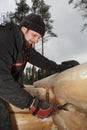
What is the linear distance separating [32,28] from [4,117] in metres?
0.91

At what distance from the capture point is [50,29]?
70.8 feet

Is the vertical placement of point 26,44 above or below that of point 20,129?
above

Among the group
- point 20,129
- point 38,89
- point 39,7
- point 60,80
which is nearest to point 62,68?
point 38,89

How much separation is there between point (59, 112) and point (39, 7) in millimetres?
18794

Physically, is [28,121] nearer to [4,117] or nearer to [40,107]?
[4,117]

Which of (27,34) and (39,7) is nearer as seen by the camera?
(27,34)


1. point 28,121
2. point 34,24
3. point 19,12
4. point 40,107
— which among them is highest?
point 34,24

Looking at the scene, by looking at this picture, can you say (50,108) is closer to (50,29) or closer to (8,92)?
(8,92)

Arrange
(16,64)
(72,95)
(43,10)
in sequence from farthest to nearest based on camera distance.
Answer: (43,10), (16,64), (72,95)

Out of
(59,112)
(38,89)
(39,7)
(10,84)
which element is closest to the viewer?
(10,84)

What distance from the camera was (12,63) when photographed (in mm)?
2900

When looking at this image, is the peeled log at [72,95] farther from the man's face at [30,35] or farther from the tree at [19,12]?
the tree at [19,12]

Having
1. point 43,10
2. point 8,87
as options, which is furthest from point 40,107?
point 43,10

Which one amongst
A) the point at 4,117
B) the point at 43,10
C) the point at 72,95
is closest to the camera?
the point at 72,95
